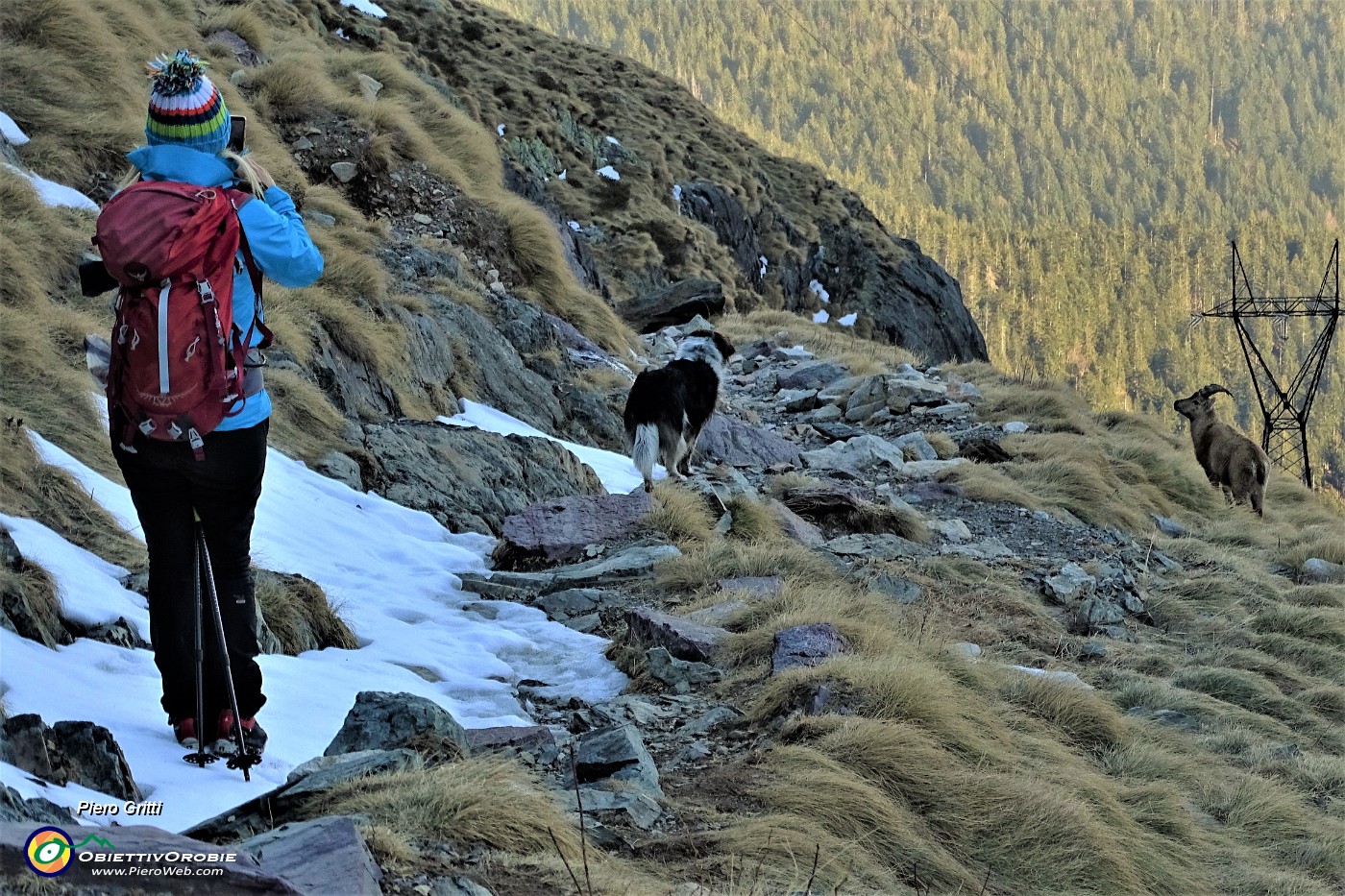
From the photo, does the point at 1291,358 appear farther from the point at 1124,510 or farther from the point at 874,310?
the point at 1124,510

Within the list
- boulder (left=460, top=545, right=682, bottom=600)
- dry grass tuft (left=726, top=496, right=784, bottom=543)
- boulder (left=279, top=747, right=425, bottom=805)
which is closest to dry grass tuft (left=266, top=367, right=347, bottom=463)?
boulder (left=460, top=545, right=682, bottom=600)

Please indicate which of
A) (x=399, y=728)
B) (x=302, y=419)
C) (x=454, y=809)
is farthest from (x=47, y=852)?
(x=302, y=419)

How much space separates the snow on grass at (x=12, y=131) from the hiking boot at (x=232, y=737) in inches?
274

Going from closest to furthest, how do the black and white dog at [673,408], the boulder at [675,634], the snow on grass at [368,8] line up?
the boulder at [675,634] → the black and white dog at [673,408] → the snow on grass at [368,8]

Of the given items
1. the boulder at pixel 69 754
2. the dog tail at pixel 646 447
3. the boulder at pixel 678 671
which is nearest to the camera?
the boulder at pixel 69 754

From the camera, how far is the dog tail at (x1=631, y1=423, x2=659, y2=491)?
9.16 m

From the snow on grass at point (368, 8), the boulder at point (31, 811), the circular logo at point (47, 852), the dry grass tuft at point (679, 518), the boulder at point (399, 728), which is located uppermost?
the snow on grass at point (368, 8)

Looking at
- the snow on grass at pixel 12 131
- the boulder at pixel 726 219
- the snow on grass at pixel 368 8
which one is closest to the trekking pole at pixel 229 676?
the snow on grass at pixel 12 131

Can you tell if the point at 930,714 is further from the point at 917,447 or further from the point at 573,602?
the point at 917,447

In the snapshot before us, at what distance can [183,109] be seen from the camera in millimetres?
3371

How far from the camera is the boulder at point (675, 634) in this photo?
5.55 m

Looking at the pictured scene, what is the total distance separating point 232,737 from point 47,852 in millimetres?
1426

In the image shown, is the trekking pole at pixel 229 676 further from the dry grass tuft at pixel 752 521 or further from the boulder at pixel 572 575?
the dry grass tuft at pixel 752 521

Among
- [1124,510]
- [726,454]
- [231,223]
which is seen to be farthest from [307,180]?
[231,223]
